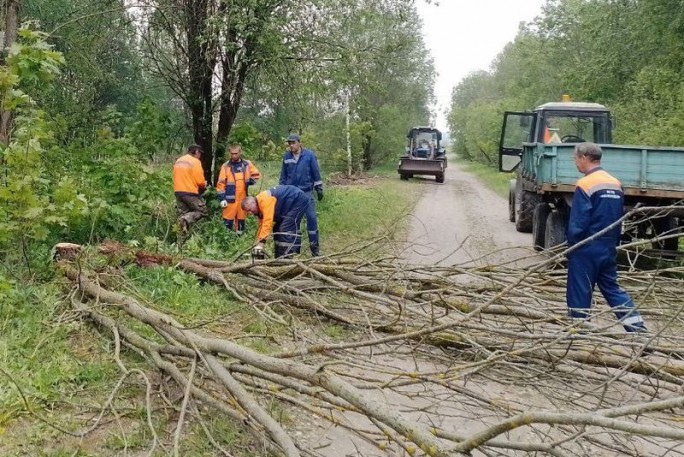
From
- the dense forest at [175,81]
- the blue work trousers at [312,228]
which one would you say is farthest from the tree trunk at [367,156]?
the blue work trousers at [312,228]

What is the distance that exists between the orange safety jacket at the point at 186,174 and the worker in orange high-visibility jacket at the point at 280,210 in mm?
2123

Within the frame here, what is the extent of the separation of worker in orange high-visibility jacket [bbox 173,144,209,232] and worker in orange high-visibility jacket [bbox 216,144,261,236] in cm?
34

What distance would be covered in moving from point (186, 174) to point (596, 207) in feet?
18.1

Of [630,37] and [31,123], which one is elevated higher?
[630,37]

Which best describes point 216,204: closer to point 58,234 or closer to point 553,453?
point 58,234

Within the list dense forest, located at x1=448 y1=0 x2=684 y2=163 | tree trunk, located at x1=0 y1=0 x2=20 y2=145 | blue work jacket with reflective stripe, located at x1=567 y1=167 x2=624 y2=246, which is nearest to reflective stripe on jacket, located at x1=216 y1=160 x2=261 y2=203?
tree trunk, located at x1=0 y1=0 x2=20 y2=145

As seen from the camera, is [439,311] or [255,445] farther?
[439,311]

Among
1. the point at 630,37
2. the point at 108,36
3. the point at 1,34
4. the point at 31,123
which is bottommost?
the point at 31,123

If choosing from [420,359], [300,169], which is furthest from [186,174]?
[420,359]

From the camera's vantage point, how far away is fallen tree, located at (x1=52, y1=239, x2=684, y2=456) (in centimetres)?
268

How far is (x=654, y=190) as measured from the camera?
704cm

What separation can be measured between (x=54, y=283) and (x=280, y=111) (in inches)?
248

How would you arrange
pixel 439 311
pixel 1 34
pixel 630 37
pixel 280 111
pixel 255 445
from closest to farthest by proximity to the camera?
pixel 255 445
pixel 439 311
pixel 1 34
pixel 280 111
pixel 630 37

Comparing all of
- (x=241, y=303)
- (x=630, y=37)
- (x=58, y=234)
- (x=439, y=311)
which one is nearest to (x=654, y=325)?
(x=439, y=311)
